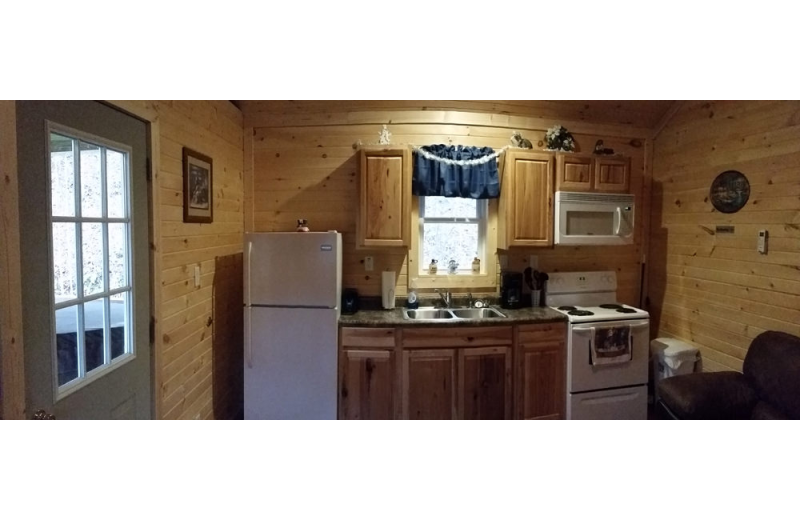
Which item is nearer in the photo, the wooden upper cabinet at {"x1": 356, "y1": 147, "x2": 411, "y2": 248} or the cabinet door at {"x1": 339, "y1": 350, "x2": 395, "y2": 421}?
the cabinet door at {"x1": 339, "y1": 350, "x2": 395, "y2": 421}

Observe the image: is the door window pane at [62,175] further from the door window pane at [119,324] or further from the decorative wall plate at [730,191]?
the decorative wall plate at [730,191]

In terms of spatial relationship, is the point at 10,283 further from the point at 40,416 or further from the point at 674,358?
the point at 674,358

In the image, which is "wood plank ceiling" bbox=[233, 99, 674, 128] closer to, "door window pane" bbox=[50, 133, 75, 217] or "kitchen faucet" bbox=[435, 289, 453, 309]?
"kitchen faucet" bbox=[435, 289, 453, 309]

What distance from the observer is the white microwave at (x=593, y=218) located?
2.64 metres

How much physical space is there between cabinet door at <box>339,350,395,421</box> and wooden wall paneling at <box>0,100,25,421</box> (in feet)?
5.11

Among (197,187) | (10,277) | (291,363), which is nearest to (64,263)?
(10,277)

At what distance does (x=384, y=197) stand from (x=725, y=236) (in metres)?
2.45

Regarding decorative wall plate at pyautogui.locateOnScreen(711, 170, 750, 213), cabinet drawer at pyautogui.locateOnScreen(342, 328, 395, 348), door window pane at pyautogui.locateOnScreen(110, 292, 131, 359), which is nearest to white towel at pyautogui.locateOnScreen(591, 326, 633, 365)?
decorative wall plate at pyautogui.locateOnScreen(711, 170, 750, 213)

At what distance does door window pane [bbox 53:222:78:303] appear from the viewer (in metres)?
1.15

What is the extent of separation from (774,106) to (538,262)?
1752 millimetres

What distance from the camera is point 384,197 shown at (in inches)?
98.7

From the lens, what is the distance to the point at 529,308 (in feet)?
9.12
